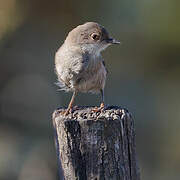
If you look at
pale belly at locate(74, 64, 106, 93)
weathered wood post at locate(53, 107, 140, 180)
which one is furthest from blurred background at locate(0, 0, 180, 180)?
weathered wood post at locate(53, 107, 140, 180)

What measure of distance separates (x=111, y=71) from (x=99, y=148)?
8744 mm

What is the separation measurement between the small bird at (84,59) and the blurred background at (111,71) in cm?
573

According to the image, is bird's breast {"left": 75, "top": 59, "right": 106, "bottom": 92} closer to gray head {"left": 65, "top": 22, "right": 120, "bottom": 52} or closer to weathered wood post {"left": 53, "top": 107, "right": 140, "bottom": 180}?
gray head {"left": 65, "top": 22, "right": 120, "bottom": 52}

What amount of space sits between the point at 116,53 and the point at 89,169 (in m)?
9.11

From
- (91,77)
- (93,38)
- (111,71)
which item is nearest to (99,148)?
(91,77)

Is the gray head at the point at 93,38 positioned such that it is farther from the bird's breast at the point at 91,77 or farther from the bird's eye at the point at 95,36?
the bird's breast at the point at 91,77

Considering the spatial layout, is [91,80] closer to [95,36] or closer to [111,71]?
[95,36]

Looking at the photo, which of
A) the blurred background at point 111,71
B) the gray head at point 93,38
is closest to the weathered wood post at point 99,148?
the gray head at point 93,38

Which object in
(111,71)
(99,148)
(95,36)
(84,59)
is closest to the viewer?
(99,148)

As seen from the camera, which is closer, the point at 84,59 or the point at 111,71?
the point at 84,59

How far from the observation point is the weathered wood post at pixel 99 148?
4.49m

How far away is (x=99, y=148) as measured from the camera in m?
4.50
